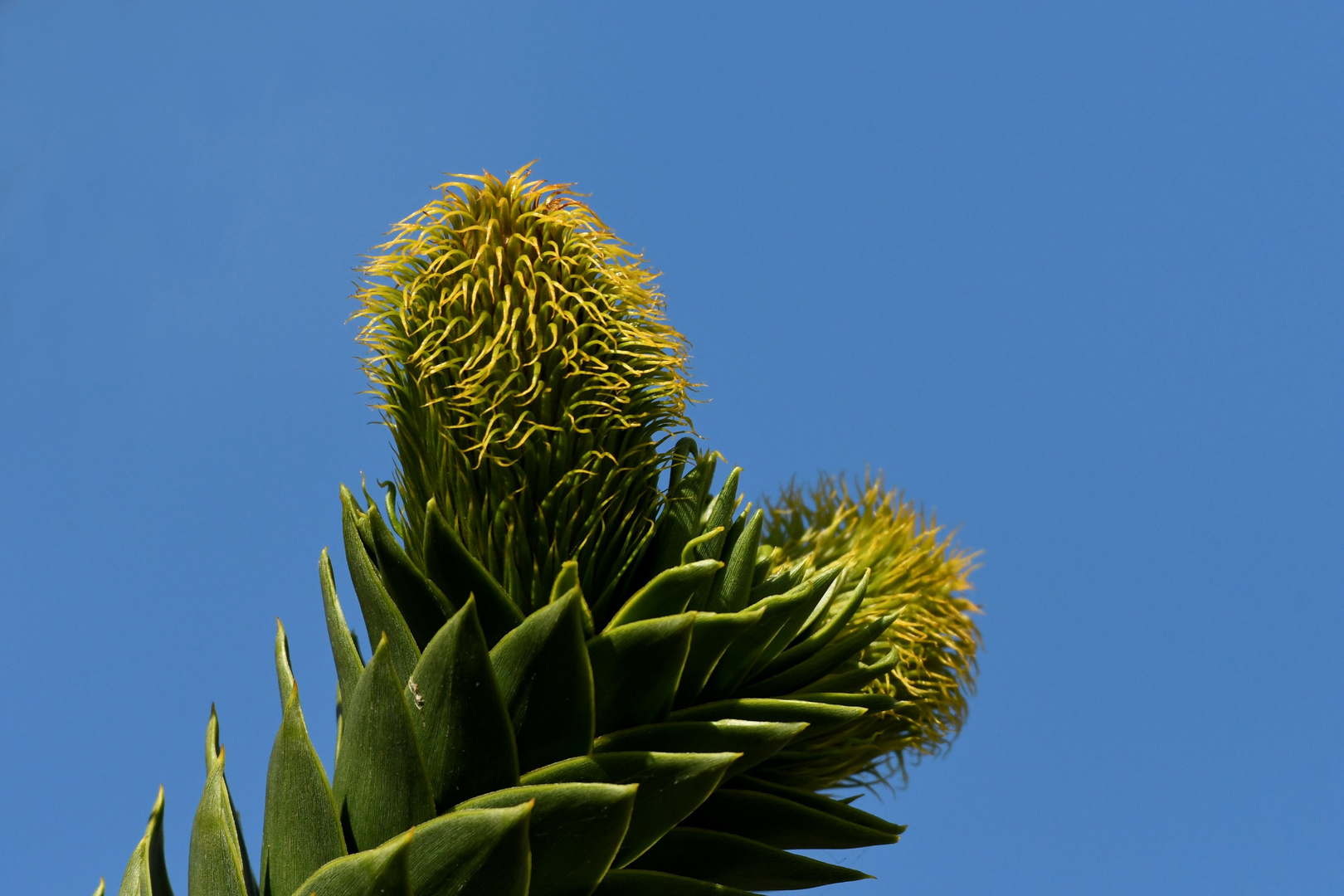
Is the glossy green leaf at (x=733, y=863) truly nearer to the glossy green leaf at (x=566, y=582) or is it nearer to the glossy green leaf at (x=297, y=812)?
the glossy green leaf at (x=566, y=582)

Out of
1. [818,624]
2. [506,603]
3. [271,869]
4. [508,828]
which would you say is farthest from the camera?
[818,624]

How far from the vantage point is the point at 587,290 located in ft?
6.79

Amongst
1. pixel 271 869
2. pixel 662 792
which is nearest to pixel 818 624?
pixel 662 792

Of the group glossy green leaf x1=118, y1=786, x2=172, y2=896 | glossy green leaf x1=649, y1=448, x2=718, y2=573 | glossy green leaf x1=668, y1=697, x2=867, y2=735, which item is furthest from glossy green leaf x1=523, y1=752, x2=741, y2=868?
glossy green leaf x1=118, y1=786, x2=172, y2=896

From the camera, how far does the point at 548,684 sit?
1864 mm

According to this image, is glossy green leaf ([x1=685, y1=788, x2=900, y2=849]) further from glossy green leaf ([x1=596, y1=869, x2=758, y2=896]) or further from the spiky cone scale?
the spiky cone scale

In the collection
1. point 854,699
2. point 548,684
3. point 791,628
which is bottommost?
point 548,684

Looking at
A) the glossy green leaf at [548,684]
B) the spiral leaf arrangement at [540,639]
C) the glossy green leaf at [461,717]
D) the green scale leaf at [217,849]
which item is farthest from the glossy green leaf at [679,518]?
the green scale leaf at [217,849]

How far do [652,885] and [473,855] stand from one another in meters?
0.43

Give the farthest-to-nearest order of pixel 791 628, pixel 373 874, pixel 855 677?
pixel 855 677, pixel 791 628, pixel 373 874

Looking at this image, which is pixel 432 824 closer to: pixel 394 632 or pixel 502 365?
pixel 394 632

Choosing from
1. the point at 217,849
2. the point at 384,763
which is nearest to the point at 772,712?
the point at 384,763

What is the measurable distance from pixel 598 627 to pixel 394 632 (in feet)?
1.44

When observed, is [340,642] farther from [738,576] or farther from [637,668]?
[738,576]
